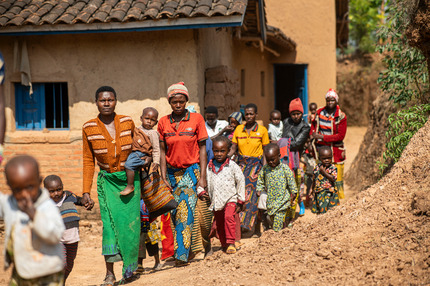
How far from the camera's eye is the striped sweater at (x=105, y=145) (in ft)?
16.4

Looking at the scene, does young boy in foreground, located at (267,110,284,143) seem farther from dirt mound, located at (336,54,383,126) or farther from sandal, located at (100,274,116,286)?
dirt mound, located at (336,54,383,126)

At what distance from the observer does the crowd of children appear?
2967 mm

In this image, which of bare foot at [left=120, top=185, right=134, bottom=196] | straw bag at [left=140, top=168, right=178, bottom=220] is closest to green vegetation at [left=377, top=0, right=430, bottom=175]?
straw bag at [left=140, top=168, right=178, bottom=220]

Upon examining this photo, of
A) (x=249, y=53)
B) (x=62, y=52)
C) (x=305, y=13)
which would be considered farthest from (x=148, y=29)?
(x=305, y=13)

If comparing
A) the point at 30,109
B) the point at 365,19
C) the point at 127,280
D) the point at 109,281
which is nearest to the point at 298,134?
the point at 127,280

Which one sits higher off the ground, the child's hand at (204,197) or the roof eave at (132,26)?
the roof eave at (132,26)

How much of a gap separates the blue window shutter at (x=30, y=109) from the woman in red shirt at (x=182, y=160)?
149 inches

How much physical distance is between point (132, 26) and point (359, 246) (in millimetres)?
4695

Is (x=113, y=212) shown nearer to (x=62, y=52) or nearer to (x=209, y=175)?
(x=209, y=175)

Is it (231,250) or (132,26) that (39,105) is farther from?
(231,250)

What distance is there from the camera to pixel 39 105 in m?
8.67

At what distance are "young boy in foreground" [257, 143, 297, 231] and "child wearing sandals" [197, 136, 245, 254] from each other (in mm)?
567

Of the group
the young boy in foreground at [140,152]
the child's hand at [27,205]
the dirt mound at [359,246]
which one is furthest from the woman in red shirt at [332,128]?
the child's hand at [27,205]

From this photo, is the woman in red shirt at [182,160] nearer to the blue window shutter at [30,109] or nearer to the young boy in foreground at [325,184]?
the young boy in foreground at [325,184]
